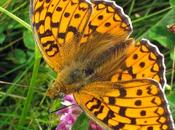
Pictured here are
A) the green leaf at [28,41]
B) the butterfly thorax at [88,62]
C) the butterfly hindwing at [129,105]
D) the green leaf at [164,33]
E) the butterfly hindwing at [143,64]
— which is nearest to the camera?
the butterfly hindwing at [129,105]

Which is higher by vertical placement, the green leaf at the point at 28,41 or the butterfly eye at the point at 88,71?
the butterfly eye at the point at 88,71

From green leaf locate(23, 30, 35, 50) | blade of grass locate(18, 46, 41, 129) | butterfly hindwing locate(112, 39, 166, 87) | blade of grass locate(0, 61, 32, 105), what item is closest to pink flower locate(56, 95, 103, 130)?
butterfly hindwing locate(112, 39, 166, 87)

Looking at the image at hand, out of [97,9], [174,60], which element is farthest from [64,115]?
[174,60]

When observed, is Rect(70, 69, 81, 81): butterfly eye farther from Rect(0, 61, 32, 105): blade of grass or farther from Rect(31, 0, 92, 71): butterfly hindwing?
Rect(0, 61, 32, 105): blade of grass

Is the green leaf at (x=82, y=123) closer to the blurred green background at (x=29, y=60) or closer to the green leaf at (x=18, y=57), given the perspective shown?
the blurred green background at (x=29, y=60)

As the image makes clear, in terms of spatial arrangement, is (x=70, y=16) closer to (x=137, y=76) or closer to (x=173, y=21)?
(x=137, y=76)

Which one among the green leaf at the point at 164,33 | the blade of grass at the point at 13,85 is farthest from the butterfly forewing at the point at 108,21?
the blade of grass at the point at 13,85

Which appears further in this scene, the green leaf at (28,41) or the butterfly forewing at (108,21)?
the green leaf at (28,41)
